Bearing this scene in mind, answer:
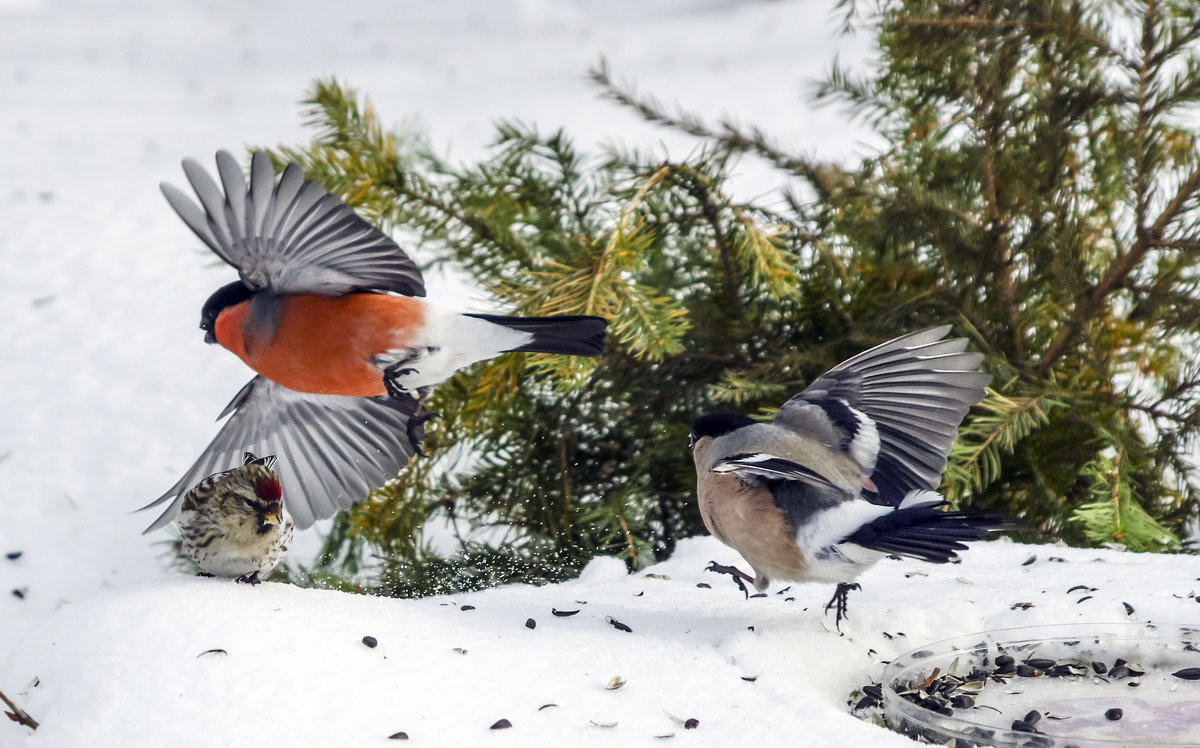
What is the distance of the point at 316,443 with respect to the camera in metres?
2.80

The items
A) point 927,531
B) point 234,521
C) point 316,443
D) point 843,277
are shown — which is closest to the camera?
point 927,531

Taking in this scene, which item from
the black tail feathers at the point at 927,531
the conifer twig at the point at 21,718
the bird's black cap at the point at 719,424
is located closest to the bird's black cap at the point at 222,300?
the conifer twig at the point at 21,718

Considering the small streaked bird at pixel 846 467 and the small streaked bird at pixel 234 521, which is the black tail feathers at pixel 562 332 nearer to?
the small streaked bird at pixel 846 467

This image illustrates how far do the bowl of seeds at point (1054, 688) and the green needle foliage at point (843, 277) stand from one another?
43 cm

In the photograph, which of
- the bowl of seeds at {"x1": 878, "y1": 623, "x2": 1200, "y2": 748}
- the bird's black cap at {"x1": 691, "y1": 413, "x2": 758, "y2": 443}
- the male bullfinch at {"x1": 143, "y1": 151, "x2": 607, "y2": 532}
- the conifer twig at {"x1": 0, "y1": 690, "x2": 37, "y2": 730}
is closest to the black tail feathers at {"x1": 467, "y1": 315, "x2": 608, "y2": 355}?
the male bullfinch at {"x1": 143, "y1": 151, "x2": 607, "y2": 532}

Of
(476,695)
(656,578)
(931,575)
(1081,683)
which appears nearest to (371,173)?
(656,578)

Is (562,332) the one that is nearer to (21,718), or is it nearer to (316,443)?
(316,443)

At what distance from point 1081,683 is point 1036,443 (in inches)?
36.1

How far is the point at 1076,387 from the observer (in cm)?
280

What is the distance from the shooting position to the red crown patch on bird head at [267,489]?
2.21 meters

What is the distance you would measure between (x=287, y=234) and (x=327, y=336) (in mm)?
253

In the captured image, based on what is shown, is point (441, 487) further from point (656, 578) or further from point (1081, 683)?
point (1081, 683)

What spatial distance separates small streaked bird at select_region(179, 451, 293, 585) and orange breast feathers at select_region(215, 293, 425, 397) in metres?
0.22

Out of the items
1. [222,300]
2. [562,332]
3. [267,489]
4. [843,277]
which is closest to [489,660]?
[267,489]
